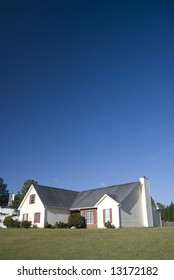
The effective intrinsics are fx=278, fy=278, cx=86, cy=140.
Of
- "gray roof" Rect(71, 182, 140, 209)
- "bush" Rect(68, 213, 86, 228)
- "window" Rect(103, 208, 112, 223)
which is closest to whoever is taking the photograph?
"window" Rect(103, 208, 112, 223)

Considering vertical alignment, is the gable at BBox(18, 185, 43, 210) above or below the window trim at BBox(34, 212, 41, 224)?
above

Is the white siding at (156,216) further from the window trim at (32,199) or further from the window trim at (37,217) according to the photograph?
the window trim at (32,199)

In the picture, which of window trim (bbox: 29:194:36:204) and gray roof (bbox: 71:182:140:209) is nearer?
gray roof (bbox: 71:182:140:209)

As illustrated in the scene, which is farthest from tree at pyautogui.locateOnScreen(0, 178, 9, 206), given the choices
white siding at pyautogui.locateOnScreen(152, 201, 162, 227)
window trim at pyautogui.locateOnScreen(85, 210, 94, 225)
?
white siding at pyautogui.locateOnScreen(152, 201, 162, 227)

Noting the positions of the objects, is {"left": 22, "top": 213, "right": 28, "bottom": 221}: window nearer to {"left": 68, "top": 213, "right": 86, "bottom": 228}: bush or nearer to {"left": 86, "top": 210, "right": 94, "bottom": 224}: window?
{"left": 68, "top": 213, "right": 86, "bottom": 228}: bush

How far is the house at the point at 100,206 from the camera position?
111ft

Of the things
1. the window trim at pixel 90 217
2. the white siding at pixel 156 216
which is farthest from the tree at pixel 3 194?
the white siding at pixel 156 216

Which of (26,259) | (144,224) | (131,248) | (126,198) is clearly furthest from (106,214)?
(26,259)

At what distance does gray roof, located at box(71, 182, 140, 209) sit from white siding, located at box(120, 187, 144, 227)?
26.0 inches

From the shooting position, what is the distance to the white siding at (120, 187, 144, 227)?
1318 inches

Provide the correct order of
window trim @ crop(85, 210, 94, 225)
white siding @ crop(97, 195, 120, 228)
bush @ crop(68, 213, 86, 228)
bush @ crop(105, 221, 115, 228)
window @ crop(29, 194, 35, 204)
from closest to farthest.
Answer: bush @ crop(105, 221, 115, 228), white siding @ crop(97, 195, 120, 228), bush @ crop(68, 213, 86, 228), window trim @ crop(85, 210, 94, 225), window @ crop(29, 194, 35, 204)
